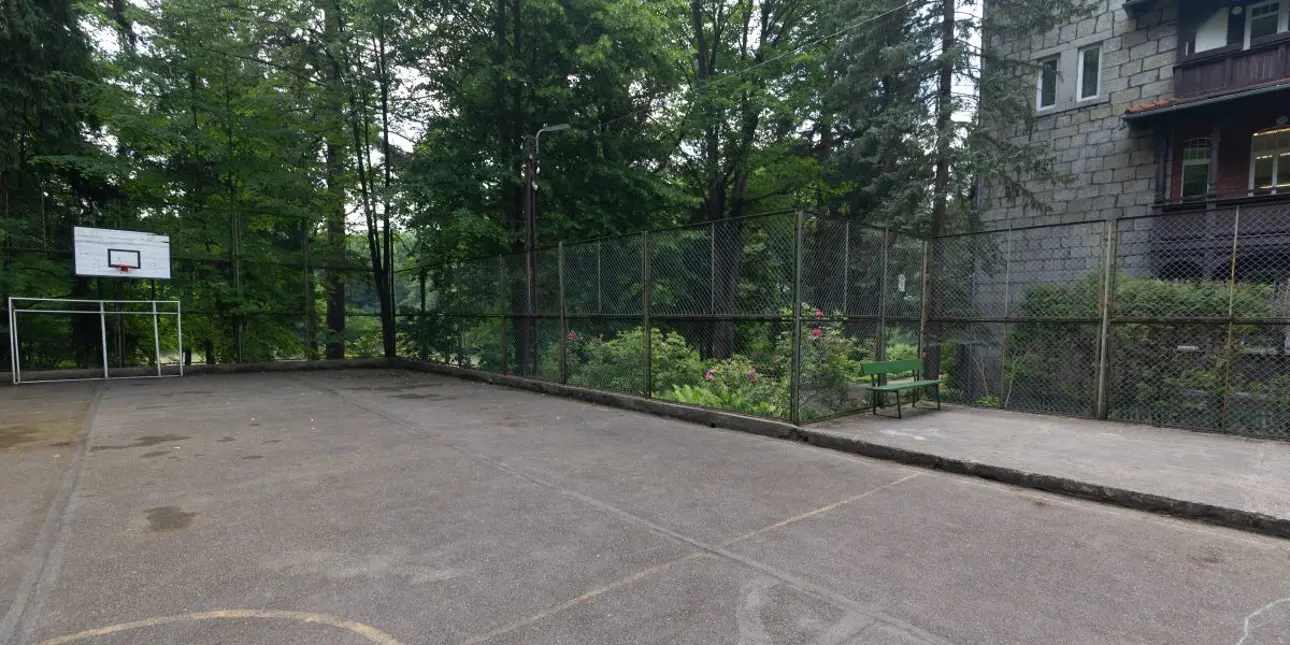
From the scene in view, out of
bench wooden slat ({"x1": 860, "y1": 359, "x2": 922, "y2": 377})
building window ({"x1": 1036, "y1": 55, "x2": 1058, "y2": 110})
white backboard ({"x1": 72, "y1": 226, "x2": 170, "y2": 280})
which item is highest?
building window ({"x1": 1036, "y1": 55, "x2": 1058, "y2": 110})

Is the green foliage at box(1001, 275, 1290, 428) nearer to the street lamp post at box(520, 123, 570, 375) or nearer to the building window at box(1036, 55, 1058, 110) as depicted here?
the street lamp post at box(520, 123, 570, 375)

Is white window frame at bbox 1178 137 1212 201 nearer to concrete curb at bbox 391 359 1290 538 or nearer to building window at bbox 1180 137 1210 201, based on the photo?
building window at bbox 1180 137 1210 201

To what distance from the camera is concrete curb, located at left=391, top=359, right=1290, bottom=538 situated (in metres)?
4.39

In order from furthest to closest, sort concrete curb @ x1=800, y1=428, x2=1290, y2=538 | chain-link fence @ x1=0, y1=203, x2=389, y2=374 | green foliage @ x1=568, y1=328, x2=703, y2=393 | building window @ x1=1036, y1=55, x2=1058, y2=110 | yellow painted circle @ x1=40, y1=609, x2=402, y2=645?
building window @ x1=1036, y1=55, x2=1058, y2=110, chain-link fence @ x1=0, y1=203, x2=389, y2=374, green foliage @ x1=568, y1=328, x2=703, y2=393, concrete curb @ x1=800, y1=428, x2=1290, y2=538, yellow painted circle @ x1=40, y1=609, x2=402, y2=645

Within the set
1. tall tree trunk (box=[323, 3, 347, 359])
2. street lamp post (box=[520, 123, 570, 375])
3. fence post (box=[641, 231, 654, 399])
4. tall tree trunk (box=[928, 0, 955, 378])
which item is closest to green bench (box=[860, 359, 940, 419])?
fence post (box=[641, 231, 654, 399])

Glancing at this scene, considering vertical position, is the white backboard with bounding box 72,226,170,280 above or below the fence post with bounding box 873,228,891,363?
above

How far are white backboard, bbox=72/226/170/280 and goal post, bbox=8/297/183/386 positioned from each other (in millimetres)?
779

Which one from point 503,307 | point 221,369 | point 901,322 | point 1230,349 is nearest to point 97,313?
point 221,369

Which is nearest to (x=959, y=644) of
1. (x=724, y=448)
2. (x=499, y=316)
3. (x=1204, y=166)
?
(x=724, y=448)

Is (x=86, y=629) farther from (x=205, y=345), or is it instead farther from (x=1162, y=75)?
(x=1162, y=75)

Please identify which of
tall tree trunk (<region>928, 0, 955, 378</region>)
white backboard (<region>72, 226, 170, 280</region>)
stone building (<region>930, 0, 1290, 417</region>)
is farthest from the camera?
white backboard (<region>72, 226, 170, 280</region>)

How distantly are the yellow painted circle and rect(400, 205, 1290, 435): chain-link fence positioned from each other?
576 cm

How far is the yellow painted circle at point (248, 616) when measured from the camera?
2736 millimetres

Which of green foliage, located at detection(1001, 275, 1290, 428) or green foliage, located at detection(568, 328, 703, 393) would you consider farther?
green foliage, located at detection(568, 328, 703, 393)
